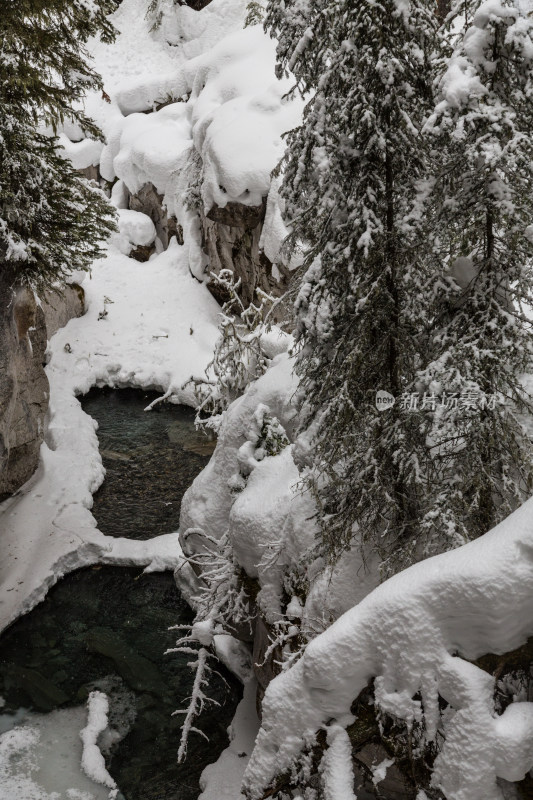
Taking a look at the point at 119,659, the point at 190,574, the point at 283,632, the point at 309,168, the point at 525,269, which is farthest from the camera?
the point at 190,574

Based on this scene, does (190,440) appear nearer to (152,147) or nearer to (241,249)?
(241,249)

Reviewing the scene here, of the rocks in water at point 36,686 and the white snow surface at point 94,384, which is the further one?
the white snow surface at point 94,384

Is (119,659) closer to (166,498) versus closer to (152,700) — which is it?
(152,700)

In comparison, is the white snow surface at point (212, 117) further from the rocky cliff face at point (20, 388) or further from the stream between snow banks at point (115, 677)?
the stream between snow banks at point (115, 677)

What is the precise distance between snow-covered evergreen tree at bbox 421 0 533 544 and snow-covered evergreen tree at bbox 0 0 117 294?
6.28 meters

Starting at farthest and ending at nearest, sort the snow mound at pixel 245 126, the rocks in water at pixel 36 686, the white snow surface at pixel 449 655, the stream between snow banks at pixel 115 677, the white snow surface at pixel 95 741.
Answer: the snow mound at pixel 245 126 → the rocks in water at pixel 36 686 → the stream between snow banks at pixel 115 677 → the white snow surface at pixel 95 741 → the white snow surface at pixel 449 655

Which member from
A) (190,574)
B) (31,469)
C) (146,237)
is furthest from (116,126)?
(190,574)

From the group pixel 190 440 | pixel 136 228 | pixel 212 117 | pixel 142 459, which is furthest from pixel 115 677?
pixel 136 228

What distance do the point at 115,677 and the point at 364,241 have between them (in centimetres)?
817

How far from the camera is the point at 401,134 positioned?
5.05 meters

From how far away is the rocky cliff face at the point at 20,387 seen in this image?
10383 mm

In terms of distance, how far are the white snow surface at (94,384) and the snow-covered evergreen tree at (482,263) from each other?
7.32m

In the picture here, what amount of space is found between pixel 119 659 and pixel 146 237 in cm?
2070

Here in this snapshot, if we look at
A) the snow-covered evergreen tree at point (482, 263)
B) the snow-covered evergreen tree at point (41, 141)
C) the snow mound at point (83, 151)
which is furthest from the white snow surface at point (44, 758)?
the snow mound at point (83, 151)
